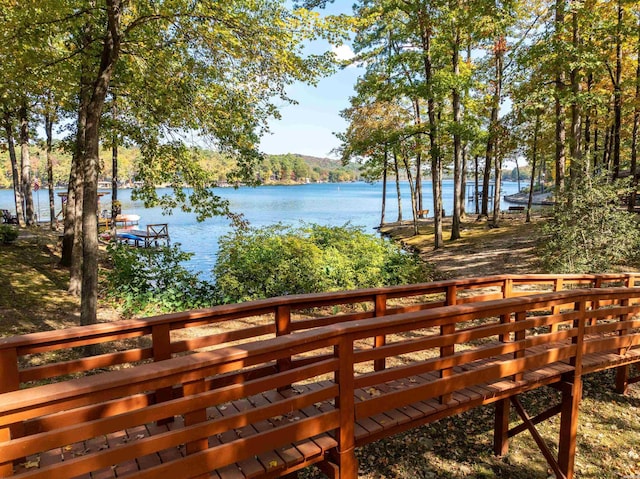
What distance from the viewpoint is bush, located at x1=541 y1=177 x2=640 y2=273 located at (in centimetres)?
975

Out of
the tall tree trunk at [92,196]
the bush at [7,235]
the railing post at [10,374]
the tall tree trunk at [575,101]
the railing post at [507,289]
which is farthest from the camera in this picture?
the bush at [7,235]

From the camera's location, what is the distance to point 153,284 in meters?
9.97

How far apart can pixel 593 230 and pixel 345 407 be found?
947 cm

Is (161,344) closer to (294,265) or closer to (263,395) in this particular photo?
(263,395)

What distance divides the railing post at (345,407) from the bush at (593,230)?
8706 mm

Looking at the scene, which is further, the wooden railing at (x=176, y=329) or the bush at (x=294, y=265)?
the bush at (x=294, y=265)

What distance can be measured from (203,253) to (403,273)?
1349cm

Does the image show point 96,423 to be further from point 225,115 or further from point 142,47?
point 142,47

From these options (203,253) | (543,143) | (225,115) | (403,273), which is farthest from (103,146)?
(543,143)

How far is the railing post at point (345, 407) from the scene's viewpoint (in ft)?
9.89

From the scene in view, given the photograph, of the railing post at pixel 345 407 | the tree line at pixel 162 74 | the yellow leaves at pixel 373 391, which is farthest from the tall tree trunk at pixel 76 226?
the railing post at pixel 345 407

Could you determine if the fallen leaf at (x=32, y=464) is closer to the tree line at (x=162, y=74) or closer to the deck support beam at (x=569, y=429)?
the tree line at (x=162, y=74)

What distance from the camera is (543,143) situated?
21328mm

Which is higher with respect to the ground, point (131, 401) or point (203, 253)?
point (131, 401)
